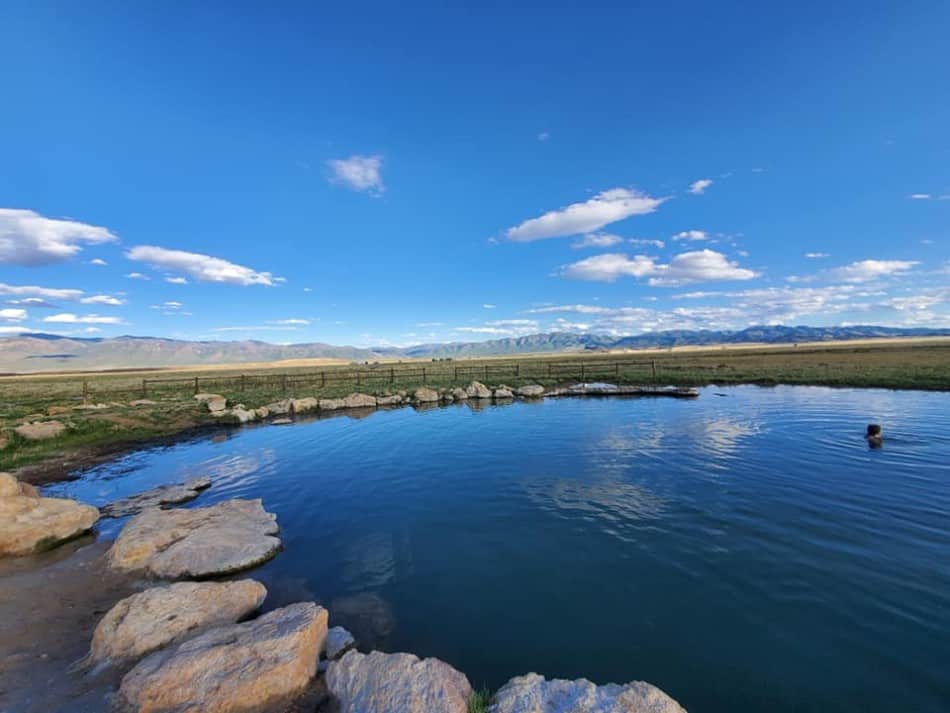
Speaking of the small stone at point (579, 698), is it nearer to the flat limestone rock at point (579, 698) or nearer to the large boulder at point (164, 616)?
the flat limestone rock at point (579, 698)

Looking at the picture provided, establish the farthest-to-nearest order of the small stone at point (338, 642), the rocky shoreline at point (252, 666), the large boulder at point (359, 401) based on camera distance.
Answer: the large boulder at point (359, 401)
the small stone at point (338, 642)
the rocky shoreline at point (252, 666)

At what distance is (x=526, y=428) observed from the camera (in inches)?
883

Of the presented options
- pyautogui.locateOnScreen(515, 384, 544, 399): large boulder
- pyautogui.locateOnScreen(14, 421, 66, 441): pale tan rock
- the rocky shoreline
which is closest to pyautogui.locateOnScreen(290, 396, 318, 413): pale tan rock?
pyautogui.locateOnScreen(14, 421, 66, 441): pale tan rock

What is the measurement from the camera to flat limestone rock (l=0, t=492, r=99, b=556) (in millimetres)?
9547

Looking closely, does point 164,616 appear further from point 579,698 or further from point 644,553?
point 644,553

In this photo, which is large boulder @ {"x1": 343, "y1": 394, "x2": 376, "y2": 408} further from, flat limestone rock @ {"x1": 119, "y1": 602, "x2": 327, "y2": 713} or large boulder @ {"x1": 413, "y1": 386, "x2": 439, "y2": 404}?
flat limestone rock @ {"x1": 119, "y1": 602, "x2": 327, "y2": 713}

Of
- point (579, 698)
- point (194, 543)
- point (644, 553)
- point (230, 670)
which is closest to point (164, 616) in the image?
point (230, 670)

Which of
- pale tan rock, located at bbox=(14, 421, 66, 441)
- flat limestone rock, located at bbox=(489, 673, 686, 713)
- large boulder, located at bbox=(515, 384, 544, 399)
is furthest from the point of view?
large boulder, located at bbox=(515, 384, 544, 399)

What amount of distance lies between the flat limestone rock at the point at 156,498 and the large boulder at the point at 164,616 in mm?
7712

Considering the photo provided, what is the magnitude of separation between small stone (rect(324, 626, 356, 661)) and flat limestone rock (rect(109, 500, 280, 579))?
12.3ft

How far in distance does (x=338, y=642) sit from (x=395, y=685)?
69.6 inches

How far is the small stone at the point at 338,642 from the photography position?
5809 mm

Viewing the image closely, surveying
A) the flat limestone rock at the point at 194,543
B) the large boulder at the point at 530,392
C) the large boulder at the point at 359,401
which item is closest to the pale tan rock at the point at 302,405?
the large boulder at the point at 359,401

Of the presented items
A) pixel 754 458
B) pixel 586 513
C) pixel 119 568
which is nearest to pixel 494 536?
pixel 586 513
